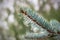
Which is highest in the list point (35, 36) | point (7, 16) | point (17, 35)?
point (7, 16)

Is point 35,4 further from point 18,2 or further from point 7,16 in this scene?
point 7,16

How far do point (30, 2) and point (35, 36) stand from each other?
4.00 feet

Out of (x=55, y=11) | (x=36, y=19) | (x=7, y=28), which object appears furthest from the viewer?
(x=7, y=28)

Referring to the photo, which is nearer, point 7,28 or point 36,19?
point 36,19

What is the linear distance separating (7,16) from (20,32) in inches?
9.3

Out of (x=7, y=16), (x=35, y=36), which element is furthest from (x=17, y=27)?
(x=35, y=36)

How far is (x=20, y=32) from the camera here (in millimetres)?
1649

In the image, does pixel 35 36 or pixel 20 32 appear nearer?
pixel 35 36

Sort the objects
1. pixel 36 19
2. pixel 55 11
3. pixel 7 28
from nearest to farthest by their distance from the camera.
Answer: pixel 36 19 → pixel 55 11 → pixel 7 28

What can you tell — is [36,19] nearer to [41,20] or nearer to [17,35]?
[41,20]

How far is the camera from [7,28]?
1685mm

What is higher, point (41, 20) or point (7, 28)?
point (7, 28)

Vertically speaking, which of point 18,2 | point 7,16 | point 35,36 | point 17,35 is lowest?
point 35,36

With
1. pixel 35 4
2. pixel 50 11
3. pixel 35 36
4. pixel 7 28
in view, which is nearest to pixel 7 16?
pixel 7 28
